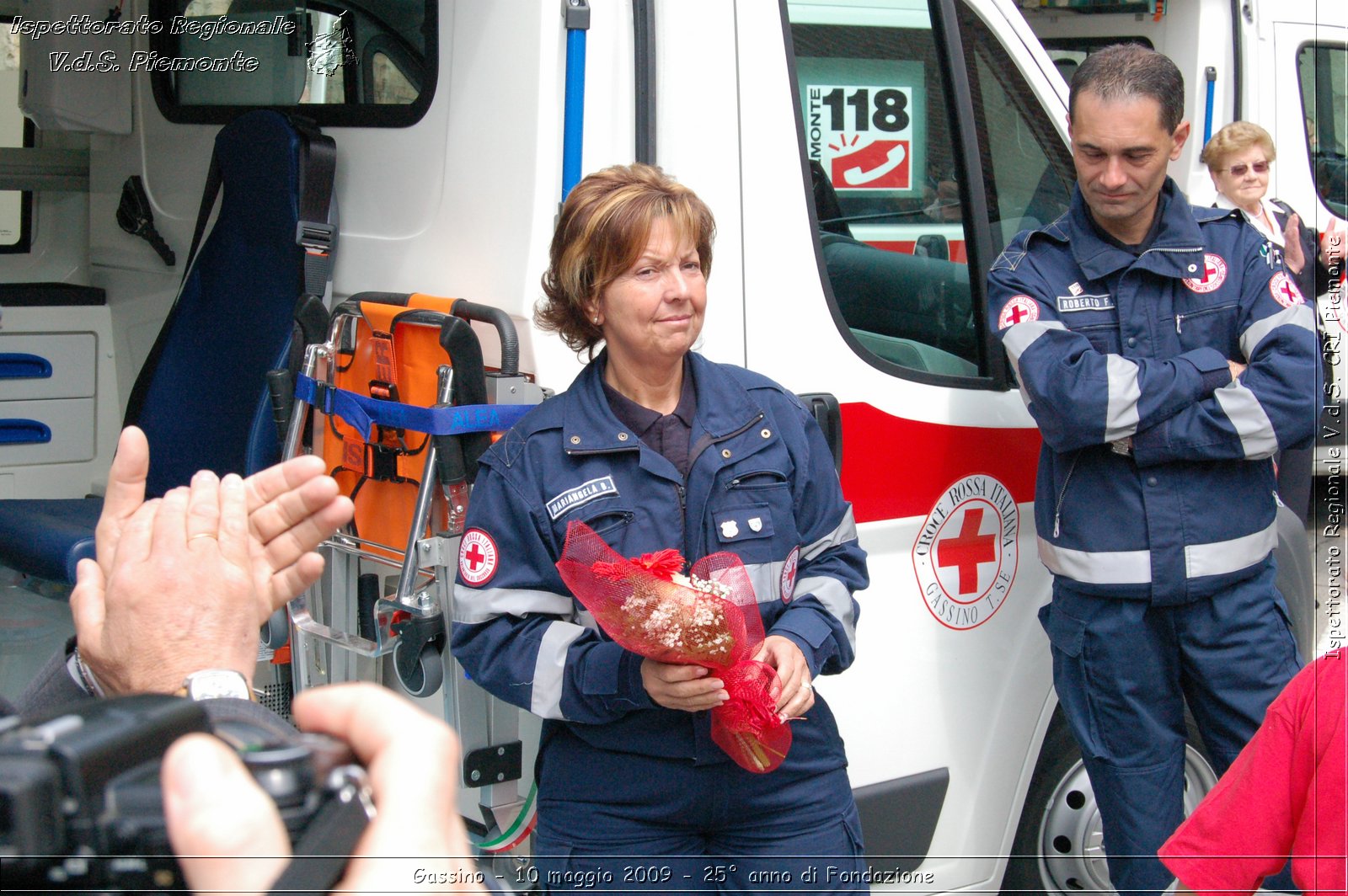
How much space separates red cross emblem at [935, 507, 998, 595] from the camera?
2439 mm

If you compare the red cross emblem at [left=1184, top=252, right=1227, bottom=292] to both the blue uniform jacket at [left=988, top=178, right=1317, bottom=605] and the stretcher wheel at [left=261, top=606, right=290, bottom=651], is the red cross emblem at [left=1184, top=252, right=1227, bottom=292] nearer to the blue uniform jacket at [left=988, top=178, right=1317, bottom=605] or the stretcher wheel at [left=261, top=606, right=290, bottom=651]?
the blue uniform jacket at [left=988, top=178, right=1317, bottom=605]

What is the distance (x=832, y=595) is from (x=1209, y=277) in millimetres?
998

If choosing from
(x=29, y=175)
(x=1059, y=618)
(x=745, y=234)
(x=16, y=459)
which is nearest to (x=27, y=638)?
(x=16, y=459)

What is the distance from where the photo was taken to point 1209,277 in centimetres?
232

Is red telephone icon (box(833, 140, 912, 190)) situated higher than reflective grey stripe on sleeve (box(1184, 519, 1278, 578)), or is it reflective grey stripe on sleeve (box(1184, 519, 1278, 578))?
red telephone icon (box(833, 140, 912, 190))

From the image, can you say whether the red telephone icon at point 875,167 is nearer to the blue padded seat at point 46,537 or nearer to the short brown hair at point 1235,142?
the blue padded seat at point 46,537

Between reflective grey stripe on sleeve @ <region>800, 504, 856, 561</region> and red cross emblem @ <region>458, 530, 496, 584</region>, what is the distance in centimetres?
49

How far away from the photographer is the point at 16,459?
3.45m

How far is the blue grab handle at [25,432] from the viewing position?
345cm

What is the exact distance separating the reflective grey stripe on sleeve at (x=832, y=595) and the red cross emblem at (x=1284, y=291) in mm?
1034

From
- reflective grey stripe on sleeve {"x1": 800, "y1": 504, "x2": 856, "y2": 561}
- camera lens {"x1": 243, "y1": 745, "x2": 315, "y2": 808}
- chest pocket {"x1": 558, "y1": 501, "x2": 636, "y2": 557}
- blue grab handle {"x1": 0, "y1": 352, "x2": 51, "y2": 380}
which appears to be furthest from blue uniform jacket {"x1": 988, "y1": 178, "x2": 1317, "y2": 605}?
blue grab handle {"x1": 0, "y1": 352, "x2": 51, "y2": 380}

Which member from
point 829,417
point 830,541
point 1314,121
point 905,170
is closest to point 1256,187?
point 1314,121

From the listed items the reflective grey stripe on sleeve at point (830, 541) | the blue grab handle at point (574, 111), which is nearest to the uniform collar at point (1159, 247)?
the reflective grey stripe on sleeve at point (830, 541)

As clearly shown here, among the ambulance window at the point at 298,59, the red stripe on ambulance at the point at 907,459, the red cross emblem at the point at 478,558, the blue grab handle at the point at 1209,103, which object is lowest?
the red cross emblem at the point at 478,558
